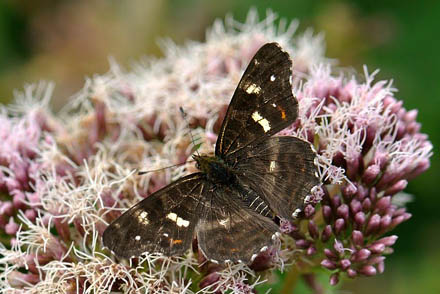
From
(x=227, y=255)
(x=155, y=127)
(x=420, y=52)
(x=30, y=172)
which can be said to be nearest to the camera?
(x=227, y=255)

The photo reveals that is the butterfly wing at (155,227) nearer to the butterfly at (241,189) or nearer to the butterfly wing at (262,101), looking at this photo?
the butterfly at (241,189)

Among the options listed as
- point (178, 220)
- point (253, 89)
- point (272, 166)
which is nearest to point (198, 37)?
point (253, 89)

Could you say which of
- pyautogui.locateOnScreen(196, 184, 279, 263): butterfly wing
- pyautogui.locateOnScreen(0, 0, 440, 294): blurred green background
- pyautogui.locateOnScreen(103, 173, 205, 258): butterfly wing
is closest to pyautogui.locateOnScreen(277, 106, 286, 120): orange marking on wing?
pyautogui.locateOnScreen(196, 184, 279, 263): butterfly wing

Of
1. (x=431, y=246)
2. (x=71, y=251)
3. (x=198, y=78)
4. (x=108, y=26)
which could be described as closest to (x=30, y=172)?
(x=71, y=251)

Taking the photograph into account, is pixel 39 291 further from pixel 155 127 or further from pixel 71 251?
pixel 155 127

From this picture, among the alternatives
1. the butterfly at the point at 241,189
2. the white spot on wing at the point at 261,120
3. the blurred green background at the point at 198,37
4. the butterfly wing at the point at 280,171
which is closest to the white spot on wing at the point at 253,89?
the butterfly at the point at 241,189

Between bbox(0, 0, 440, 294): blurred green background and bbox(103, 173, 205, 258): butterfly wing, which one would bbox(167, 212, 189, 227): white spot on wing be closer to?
bbox(103, 173, 205, 258): butterfly wing
